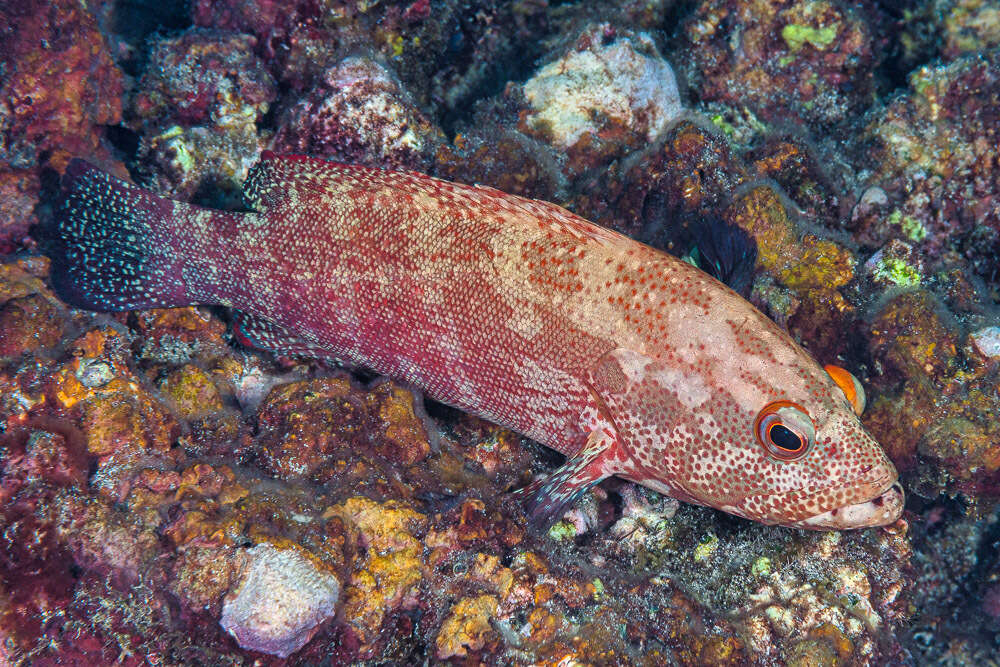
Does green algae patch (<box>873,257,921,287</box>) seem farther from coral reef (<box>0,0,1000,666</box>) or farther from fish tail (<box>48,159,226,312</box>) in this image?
fish tail (<box>48,159,226,312</box>)

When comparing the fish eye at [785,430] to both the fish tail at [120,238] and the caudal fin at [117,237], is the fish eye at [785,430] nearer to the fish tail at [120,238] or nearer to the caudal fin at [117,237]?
the fish tail at [120,238]

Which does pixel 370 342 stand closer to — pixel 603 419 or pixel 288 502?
pixel 288 502

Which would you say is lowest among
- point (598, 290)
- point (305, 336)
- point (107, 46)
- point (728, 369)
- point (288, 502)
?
point (288, 502)

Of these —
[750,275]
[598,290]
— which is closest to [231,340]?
[598,290]

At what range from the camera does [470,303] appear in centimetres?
362

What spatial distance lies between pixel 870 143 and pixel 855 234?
1.08m

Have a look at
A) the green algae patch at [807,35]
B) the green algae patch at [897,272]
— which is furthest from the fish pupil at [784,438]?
the green algae patch at [807,35]

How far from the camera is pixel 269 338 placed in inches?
165

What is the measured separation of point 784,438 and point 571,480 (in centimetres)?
123

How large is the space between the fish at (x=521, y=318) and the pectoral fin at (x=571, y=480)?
1 centimetres

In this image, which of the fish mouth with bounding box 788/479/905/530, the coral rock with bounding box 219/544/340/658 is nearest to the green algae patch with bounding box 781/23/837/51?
the fish mouth with bounding box 788/479/905/530

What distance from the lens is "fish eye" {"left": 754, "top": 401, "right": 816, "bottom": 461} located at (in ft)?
10.1

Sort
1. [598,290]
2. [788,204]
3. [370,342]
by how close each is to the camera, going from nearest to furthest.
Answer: [598,290]
[370,342]
[788,204]

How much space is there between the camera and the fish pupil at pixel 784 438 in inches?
122
